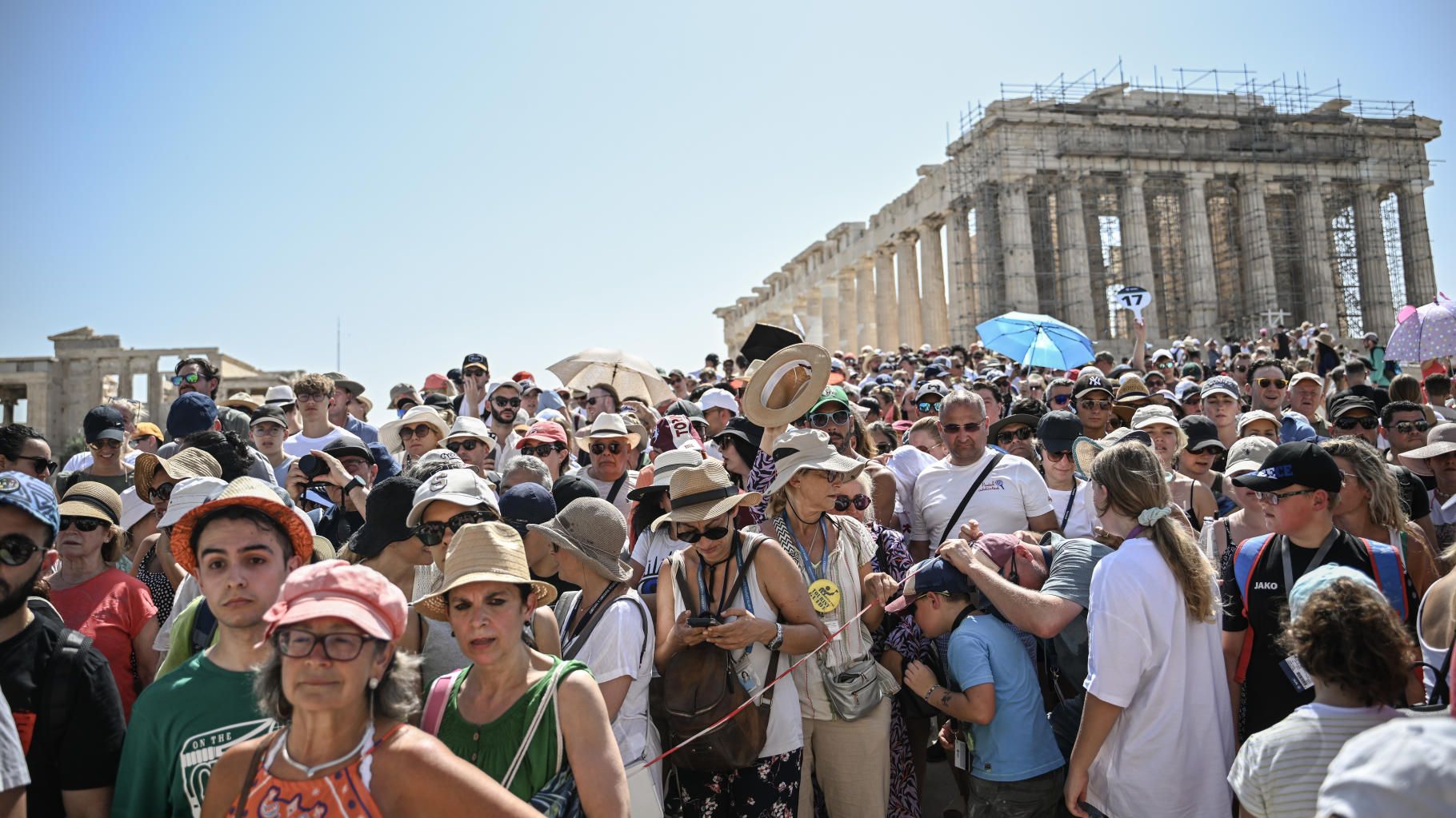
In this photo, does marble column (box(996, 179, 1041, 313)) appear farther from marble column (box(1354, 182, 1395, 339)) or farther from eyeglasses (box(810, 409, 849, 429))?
eyeglasses (box(810, 409, 849, 429))

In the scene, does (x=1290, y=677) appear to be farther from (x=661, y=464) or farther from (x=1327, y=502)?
(x=661, y=464)

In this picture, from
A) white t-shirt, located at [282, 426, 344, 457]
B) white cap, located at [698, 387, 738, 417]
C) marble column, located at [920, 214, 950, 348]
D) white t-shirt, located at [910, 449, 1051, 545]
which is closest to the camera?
white t-shirt, located at [910, 449, 1051, 545]

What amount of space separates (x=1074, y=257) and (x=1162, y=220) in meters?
10.8

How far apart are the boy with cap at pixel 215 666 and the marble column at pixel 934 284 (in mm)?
38297

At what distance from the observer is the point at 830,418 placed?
23.2 ft

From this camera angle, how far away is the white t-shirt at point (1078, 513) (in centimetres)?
606

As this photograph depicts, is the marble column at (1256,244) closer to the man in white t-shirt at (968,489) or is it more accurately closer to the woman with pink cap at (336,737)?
the man in white t-shirt at (968,489)

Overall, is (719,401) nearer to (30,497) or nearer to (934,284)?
(30,497)

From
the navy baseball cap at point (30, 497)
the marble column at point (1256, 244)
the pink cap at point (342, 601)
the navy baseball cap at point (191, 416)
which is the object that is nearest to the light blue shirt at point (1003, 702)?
the pink cap at point (342, 601)

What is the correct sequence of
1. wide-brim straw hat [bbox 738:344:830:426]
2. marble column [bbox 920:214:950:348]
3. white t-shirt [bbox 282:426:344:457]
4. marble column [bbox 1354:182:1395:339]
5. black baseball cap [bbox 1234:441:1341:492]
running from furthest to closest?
marble column [bbox 1354:182:1395:339] → marble column [bbox 920:214:950:348] → white t-shirt [bbox 282:426:344:457] → wide-brim straw hat [bbox 738:344:830:426] → black baseball cap [bbox 1234:441:1341:492]

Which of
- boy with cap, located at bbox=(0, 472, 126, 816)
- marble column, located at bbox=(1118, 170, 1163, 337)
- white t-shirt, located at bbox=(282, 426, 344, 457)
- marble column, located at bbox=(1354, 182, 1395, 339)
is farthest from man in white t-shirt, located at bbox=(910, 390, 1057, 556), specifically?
marble column, located at bbox=(1354, 182, 1395, 339)

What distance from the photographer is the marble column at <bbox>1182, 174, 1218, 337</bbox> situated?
38.3 metres

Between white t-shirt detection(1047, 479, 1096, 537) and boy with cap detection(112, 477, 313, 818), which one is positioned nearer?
boy with cap detection(112, 477, 313, 818)

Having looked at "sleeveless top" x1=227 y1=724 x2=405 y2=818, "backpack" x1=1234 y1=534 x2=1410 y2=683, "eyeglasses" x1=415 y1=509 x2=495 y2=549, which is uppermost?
"eyeglasses" x1=415 y1=509 x2=495 y2=549
